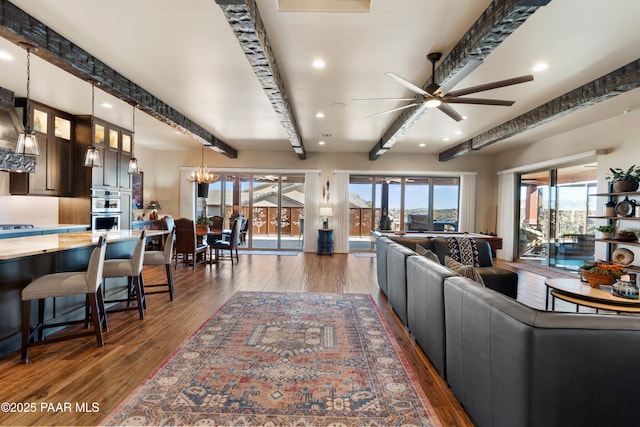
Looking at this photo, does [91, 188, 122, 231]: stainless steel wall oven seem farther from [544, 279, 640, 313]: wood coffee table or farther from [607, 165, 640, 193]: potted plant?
[607, 165, 640, 193]: potted plant

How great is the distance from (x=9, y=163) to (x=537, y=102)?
25.2ft

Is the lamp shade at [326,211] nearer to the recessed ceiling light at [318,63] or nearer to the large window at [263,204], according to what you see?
the large window at [263,204]

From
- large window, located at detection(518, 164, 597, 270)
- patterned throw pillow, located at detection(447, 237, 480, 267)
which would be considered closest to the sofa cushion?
patterned throw pillow, located at detection(447, 237, 480, 267)

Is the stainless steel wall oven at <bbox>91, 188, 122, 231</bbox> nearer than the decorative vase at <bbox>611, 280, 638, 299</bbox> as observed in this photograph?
No

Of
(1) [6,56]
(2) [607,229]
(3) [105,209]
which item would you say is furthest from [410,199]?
(1) [6,56]

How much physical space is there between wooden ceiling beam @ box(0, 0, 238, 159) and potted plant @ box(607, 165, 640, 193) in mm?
7204

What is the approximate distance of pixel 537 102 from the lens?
4613 mm

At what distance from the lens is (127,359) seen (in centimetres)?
245

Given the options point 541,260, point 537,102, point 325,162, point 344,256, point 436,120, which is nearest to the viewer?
point 537,102

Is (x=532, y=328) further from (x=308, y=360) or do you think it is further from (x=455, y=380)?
(x=308, y=360)

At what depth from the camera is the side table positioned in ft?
26.9

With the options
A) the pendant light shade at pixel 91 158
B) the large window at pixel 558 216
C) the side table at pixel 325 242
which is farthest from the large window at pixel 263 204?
the large window at pixel 558 216

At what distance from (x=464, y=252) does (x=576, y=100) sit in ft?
8.11

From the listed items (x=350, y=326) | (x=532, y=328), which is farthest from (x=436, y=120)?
(x=532, y=328)
